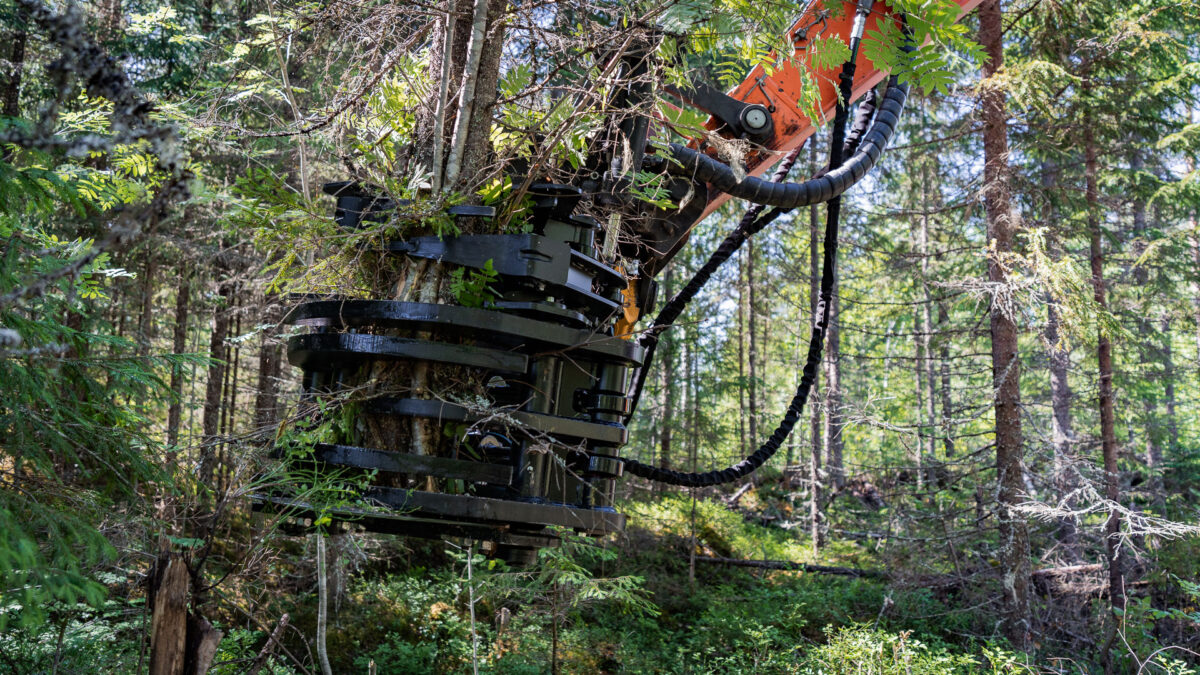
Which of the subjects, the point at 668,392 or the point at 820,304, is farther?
the point at 668,392

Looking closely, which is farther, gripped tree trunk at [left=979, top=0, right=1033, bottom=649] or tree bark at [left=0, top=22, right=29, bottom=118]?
tree bark at [left=0, top=22, right=29, bottom=118]

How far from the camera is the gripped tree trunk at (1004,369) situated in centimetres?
880

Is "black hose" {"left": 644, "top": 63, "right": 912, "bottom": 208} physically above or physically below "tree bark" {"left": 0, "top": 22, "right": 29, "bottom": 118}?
below

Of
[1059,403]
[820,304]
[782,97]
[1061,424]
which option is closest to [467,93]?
[782,97]

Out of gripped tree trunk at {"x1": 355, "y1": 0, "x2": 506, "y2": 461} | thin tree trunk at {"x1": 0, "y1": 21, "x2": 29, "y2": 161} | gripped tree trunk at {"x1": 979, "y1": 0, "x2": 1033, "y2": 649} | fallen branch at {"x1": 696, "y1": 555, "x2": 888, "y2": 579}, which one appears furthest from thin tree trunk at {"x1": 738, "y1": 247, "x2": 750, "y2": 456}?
gripped tree trunk at {"x1": 355, "y1": 0, "x2": 506, "y2": 461}

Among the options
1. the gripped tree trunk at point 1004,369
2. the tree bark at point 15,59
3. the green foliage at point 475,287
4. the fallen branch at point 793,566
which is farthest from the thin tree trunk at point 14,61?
the gripped tree trunk at point 1004,369

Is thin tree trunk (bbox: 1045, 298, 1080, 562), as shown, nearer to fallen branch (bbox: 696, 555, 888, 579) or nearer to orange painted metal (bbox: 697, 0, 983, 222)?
fallen branch (bbox: 696, 555, 888, 579)

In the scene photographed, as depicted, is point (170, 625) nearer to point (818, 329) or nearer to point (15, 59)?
point (818, 329)

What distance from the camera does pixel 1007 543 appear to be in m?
8.91

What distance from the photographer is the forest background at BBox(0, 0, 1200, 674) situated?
2.45 metres

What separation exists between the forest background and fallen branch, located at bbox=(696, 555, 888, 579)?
7 centimetres

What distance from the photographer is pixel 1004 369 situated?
30.1 ft

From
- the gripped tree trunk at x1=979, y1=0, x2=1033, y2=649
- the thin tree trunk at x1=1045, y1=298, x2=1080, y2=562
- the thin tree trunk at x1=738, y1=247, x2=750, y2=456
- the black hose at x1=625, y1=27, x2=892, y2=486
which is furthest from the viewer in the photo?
the thin tree trunk at x1=738, y1=247, x2=750, y2=456

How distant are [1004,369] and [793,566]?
5.17 metres
